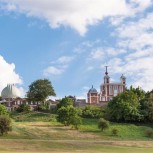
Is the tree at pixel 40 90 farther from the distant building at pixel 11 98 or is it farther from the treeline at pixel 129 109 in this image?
the treeline at pixel 129 109

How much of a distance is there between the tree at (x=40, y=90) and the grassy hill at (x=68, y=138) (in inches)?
570

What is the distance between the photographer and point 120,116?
326 feet

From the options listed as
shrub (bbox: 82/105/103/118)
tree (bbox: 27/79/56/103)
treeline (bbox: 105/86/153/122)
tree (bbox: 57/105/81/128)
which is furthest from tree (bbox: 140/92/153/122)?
tree (bbox: 27/79/56/103)

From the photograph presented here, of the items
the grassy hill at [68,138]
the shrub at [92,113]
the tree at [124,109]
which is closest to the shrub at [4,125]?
the grassy hill at [68,138]

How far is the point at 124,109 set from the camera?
328 feet

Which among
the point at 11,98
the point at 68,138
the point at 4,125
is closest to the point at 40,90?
the point at 11,98

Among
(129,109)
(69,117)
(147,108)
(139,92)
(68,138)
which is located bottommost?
(68,138)

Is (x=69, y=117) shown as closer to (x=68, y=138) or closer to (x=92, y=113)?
(x=68, y=138)

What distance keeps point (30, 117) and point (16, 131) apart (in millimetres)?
31264

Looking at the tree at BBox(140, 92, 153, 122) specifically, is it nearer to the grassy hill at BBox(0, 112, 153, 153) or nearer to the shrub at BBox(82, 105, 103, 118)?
the grassy hill at BBox(0, 112, 153, 153)

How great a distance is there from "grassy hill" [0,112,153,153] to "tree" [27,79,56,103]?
1448 cm

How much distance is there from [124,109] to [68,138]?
30.1 metres

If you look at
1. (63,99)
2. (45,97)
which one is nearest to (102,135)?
(63,99)

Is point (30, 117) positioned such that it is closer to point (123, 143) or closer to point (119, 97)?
point (119, 97)
